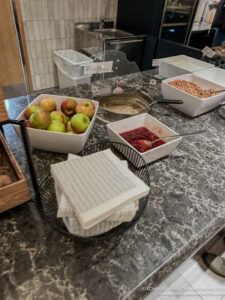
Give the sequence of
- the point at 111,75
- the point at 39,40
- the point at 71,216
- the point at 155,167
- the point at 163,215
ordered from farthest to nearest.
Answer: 1. the point at 39,40
2. the point at 111,75
3. the point at 155,167
4. the point at 163,215
5. the point at 71,216

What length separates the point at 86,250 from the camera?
49 cm

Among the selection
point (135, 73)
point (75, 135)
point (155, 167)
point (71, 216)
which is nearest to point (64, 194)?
point (71, 216)

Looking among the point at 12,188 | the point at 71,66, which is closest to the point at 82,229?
the point at 12,188

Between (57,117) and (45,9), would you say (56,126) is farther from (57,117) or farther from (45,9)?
(45,9)

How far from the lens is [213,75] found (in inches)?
52.1

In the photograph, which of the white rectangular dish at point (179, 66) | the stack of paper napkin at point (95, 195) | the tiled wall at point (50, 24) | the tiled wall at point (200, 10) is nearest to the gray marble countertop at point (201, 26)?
Result: the tiled wall at point (200, 10)

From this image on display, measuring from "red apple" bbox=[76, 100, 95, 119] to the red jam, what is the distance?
0.14 metres

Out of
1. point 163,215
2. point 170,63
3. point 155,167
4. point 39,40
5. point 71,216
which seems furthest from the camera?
Result: point 39,40

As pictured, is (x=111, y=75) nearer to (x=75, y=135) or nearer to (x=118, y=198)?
(x=75, y=135)

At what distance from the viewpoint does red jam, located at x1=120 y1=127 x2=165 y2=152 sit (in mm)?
743

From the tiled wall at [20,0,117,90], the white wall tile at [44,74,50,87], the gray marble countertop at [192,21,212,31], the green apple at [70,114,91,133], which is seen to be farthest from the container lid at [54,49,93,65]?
the green apple at [70,114,91,133]

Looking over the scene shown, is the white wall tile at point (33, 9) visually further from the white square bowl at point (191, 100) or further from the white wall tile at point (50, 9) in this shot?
the white square bowl at point (191, 100)

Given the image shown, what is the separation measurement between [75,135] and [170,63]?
1040mm

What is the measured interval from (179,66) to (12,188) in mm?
1263
